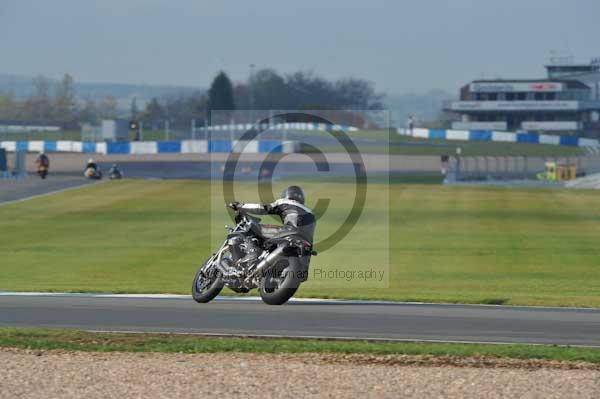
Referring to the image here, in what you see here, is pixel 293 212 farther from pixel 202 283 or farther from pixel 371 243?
pixel 371 243

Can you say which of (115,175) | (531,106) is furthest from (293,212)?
(531,106)

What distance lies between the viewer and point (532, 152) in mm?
86188

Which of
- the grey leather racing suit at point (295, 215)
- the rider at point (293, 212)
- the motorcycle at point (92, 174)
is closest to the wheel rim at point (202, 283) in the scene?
the rider at point (293, 212)

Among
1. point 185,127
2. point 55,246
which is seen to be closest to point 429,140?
point 185,127

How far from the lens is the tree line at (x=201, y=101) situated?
249 ft

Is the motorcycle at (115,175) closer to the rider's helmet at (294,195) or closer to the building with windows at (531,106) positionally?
the rider's helmet at (294,195)

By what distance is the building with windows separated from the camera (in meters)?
116

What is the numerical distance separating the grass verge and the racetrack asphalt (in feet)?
1.80

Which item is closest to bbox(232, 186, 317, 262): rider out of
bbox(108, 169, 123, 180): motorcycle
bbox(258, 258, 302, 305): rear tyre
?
bbox(258, 258, 302, 305): rear tyre

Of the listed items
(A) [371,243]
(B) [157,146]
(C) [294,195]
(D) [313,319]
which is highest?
(B) [157,146]

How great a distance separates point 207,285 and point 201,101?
94289mm

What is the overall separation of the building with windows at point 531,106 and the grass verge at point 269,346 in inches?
4062

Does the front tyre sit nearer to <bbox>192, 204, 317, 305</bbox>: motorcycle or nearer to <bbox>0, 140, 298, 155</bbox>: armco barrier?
<bbox>192, 204, 317, 305</bbox>: motorcycle

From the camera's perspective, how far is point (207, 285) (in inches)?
642
